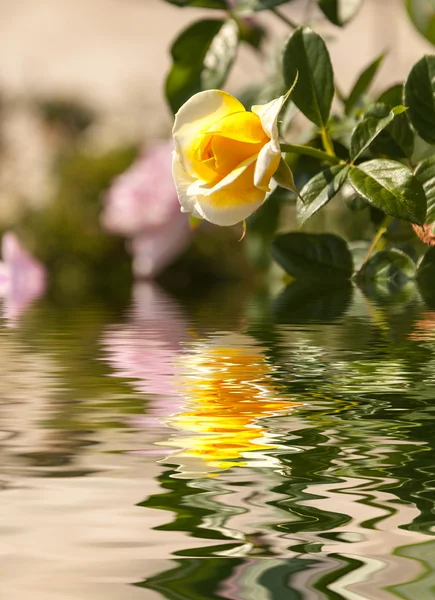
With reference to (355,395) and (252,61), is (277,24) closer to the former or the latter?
(252,61)

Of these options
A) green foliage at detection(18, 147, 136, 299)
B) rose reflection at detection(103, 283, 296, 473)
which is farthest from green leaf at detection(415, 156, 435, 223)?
green foliage at detection(18, 147, 136, 299)

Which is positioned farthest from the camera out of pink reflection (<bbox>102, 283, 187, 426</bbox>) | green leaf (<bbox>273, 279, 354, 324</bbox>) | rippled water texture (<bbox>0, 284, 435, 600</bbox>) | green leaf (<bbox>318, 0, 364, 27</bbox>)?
green leaf (<bbox>318, 0, 364, 27</bbox>)

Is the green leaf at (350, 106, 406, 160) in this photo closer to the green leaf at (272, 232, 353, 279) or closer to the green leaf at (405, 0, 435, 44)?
the green leaf at (272, 232, 353, 279)

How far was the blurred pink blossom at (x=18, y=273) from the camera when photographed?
0.85 metres

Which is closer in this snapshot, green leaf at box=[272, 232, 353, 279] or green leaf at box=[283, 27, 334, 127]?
green leaf at box=[283, 27, 334, 127]

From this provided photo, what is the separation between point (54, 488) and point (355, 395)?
114mm

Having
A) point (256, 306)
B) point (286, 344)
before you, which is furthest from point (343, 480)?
point (256, 306)

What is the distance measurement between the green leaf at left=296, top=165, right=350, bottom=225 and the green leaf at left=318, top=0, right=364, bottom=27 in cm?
23

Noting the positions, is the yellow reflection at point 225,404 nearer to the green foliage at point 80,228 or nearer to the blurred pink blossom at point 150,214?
the blurred pink blossom at point 150,214

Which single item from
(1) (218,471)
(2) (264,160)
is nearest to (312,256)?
(2) (264,160)

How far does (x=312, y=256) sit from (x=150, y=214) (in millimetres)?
570

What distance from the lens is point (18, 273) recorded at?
3.56 feet

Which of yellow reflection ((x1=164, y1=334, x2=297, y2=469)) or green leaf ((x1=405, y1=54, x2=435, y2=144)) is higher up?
green leaf ((x1=405, y1=54, x2=435, y2=144))

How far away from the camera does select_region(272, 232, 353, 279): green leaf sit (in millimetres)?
539
